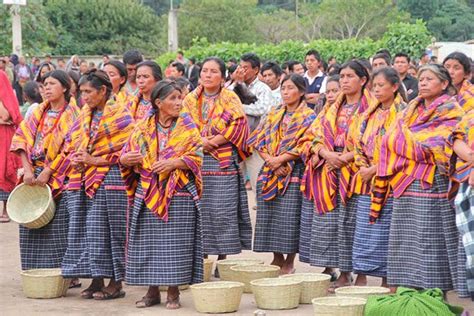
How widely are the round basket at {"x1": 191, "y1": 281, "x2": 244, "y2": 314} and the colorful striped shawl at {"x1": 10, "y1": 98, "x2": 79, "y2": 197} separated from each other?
164cm

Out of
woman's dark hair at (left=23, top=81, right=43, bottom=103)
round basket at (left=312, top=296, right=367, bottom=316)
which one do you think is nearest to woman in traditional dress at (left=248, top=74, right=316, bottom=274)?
round basket at (left=312, top=296, right=367, bottom=316)

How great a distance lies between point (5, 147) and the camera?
12477 mm

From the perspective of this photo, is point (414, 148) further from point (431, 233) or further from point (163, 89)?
point (163, 89)

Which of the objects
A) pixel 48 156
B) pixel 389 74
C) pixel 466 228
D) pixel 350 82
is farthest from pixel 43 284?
pixel 466 228

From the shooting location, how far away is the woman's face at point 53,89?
29.6 feet

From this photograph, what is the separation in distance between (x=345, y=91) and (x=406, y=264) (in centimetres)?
163

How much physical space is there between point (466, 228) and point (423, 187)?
A: 59 cm

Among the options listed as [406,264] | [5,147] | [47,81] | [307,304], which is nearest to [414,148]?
[406,264]

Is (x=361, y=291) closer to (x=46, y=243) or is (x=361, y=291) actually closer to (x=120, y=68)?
(x=46, y=243)

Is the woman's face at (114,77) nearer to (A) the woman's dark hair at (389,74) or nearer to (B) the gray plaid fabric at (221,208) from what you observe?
(B) the gray plaid fabric at (221,208)

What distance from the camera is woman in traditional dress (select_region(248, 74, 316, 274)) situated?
9484mm

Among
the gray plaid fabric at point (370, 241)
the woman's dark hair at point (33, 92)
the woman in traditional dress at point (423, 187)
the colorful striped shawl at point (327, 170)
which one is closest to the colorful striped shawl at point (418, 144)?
the woman in traditional dress at point (423, 187)

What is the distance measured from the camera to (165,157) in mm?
8242

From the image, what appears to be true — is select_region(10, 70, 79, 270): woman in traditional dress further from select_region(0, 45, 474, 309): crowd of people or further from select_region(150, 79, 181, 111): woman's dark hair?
select_region(150, 79, 181, 111): woman's dark hair
